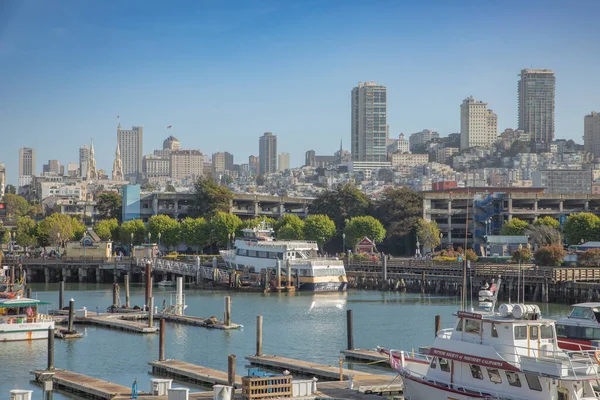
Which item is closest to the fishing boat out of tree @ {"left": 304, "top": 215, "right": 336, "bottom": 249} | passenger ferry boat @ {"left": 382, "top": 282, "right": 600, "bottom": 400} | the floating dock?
the floating dock

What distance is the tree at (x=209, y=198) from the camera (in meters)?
136

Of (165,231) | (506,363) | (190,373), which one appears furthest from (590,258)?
(506,363)

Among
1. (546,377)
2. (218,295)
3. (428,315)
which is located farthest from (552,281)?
(546,377)

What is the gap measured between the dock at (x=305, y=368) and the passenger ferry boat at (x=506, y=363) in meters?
5.52

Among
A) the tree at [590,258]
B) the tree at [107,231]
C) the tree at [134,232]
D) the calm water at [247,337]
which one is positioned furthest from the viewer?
the tree at [107,231]

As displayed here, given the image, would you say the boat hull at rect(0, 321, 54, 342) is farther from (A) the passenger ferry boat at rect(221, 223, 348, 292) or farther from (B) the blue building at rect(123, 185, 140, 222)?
(B) the blue building at rect(123, 185, 140, 222)

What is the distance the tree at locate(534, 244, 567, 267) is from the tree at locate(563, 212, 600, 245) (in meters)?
18.9

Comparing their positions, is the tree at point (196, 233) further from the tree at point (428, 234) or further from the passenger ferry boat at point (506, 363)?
the passenger ferry boat at point (506, 363)

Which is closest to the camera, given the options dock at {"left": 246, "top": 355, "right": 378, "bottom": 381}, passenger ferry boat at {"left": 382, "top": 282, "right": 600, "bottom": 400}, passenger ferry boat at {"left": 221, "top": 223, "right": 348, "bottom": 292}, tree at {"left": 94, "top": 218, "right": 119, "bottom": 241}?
passenger ferry boat at {"left": 382, "top": 282, "right": 600, "bottom": 400}

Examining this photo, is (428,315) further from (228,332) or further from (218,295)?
(218,295)

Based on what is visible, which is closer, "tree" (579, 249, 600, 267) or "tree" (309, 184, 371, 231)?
"tree" (579, 249, 600, 267)

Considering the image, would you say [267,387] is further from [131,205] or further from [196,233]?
[131,205]

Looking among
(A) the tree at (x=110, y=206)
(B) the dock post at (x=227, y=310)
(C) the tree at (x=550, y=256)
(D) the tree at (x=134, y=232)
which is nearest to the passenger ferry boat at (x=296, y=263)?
(C) the tree at (x=550, y=256)

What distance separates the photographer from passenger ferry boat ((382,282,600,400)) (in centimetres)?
3074
